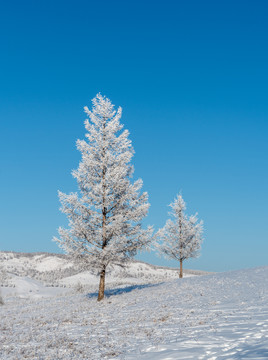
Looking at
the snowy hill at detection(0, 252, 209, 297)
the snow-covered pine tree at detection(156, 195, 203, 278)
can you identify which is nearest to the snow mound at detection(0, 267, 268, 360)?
the snow-covered pine tree at detection(156, 195, 203, 278)

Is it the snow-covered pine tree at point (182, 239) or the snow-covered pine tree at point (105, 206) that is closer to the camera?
the snow-covered pine tree at point (105, 206)

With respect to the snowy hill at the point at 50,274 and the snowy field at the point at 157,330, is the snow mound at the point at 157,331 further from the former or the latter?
the snowy hill at the point at 50,274

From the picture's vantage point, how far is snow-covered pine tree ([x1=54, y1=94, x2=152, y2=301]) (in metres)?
19.6

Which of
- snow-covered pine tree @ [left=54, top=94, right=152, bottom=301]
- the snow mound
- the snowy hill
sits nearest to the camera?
the snow mound

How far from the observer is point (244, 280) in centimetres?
2219

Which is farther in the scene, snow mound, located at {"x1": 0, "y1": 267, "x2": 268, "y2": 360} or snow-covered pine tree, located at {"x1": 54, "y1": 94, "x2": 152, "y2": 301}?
snow-covered pine tree, located at {"x1": 54, "y1": 94, "x2": 152, "y2": 301}

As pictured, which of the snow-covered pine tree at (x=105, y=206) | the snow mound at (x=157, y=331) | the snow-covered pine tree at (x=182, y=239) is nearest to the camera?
the snow mound at (x=157, y=331)

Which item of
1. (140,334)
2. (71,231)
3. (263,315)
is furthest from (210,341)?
(71,231)

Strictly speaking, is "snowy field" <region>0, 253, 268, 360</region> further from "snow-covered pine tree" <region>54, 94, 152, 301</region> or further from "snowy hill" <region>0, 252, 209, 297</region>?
"snowy hill" <region>0, 252, 209, 297</region>

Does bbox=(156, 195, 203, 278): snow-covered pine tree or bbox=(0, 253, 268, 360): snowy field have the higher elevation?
bbox=(156, 195, 203, 278): snow-covered pine tree

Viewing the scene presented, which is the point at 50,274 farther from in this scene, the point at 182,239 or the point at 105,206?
the point at 105,206

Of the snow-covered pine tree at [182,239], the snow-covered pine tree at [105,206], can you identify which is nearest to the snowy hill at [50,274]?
the snow-covered pine tree at [182,239]

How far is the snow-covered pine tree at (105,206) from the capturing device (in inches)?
771

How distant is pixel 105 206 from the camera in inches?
798
